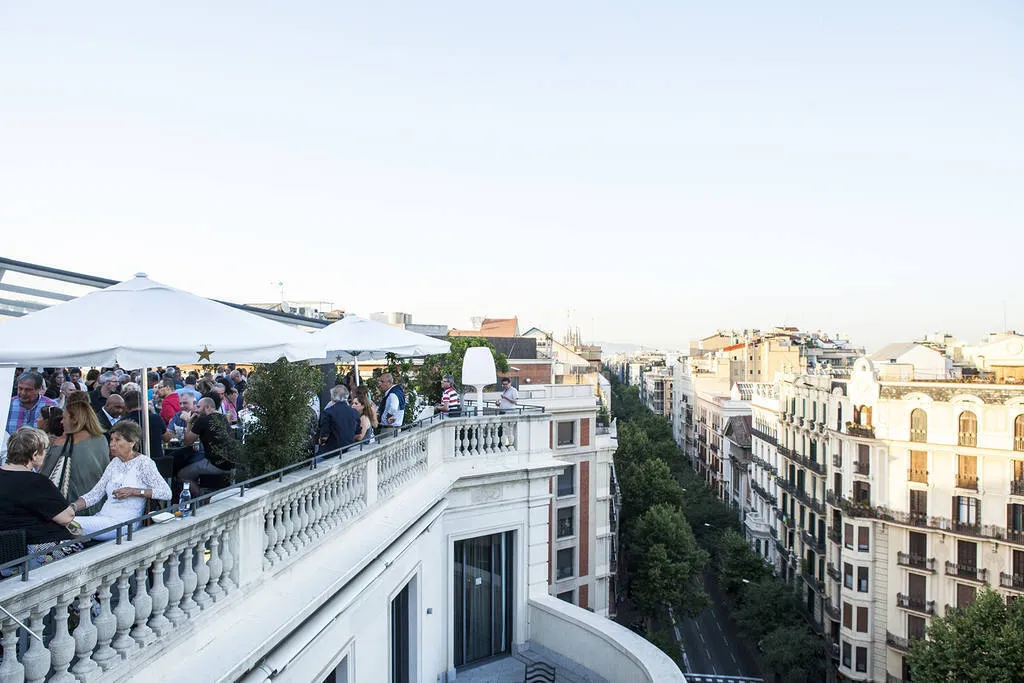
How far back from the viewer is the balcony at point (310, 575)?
342cm

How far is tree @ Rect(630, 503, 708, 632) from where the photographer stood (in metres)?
42.5

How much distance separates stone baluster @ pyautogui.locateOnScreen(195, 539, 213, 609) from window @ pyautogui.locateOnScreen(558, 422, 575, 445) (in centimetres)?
3004

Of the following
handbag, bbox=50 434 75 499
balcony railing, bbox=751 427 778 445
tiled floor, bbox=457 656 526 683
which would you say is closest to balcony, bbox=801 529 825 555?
balcony railing, bbox=751 427 778 445

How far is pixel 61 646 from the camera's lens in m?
3.15

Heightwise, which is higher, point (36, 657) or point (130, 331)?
point (130, 331)

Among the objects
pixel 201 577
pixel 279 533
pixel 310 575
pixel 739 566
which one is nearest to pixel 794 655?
pixel 739 566

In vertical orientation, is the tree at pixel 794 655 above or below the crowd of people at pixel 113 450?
below

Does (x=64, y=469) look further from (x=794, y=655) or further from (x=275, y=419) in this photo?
(x=794, y=655)

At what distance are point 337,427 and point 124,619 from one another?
4.21 m

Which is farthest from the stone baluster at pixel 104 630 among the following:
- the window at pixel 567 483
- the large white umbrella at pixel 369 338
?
the window at pixel 567 483

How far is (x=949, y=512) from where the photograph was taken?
34.5 meters

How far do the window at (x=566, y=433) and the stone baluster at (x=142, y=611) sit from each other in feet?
100

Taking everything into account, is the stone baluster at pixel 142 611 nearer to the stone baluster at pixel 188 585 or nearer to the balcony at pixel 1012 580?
the stone baluster at pixel 188 585

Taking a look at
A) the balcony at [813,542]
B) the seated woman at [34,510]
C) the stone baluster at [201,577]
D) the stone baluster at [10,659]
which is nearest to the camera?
the stone baluster at [10,659]
